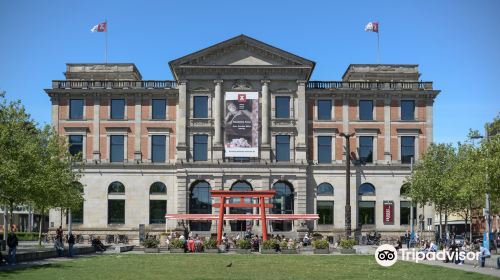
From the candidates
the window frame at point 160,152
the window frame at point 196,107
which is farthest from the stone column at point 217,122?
the window frame at point 160,152

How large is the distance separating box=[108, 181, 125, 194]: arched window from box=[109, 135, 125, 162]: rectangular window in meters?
2.80

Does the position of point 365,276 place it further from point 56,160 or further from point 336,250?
point 56,160

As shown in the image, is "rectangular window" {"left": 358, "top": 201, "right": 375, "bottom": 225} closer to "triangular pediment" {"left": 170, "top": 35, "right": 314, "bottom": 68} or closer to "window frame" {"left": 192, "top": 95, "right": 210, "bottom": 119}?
"triangular pediment" {"left": 170, "top": 35, "right": 314, "bottom": 68}

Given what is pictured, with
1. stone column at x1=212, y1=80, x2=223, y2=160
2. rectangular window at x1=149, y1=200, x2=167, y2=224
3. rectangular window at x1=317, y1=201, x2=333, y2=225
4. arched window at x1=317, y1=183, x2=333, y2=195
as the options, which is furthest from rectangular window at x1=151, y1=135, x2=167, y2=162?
rectangular window at x1=317, y1=201, x2=333, y2=225

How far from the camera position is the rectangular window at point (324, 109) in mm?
84062

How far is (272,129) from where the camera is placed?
269 feet

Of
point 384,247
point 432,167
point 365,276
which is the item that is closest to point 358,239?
point 432,167

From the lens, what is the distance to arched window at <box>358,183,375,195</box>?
82750 mm

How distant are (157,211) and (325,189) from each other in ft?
62.7

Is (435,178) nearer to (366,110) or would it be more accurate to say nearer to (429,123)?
(429,123)

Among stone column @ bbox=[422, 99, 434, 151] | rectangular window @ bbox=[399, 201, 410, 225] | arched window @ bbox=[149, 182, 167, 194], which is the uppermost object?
stone column @ bbox=[422, 99, 434, 151]

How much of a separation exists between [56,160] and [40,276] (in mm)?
32411

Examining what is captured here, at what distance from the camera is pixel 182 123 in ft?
267

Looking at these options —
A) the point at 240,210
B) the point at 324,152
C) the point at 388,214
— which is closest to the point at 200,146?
the point at 240,210
